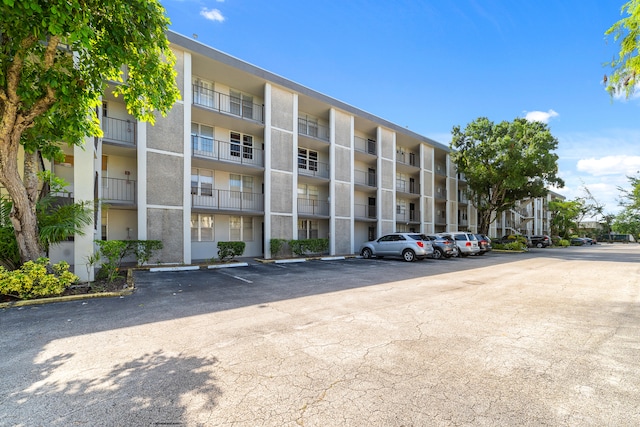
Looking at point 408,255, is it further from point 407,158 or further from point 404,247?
point 407,158

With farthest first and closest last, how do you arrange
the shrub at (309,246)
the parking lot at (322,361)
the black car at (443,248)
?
the black car at (443,248)
the shrub at (309,246)
the parking lot at (322,361)

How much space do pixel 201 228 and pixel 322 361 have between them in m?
14.2

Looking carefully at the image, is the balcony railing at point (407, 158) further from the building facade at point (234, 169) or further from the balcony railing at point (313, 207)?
the balcony railing at point (313, 207)

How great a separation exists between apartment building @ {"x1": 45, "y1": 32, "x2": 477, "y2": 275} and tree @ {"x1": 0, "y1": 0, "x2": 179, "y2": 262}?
3.96 ft

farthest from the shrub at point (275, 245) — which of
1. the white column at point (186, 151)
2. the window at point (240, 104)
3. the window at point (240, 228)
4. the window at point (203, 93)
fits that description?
the window at point (203, 93)

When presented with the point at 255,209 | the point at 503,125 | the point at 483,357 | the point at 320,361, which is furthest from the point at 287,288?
the point at 503,125

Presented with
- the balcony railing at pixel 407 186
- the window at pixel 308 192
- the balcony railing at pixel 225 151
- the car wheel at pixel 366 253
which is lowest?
the car wheel at pixel 366 253

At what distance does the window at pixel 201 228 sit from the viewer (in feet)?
52.8

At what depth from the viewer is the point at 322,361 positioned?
3773 millimetres

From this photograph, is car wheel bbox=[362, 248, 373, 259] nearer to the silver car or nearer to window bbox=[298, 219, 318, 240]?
the silver car

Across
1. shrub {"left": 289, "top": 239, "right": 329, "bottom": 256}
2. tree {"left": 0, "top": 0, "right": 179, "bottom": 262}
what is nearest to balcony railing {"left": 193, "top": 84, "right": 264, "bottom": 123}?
shrub {"left": 289, "top": 239, "right": 329, "bottom": 256}

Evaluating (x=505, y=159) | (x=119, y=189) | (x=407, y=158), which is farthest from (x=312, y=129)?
(x=505, y=159)

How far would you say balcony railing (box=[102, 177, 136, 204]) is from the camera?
13.4m

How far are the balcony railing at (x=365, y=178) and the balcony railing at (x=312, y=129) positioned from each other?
4.00 meters
